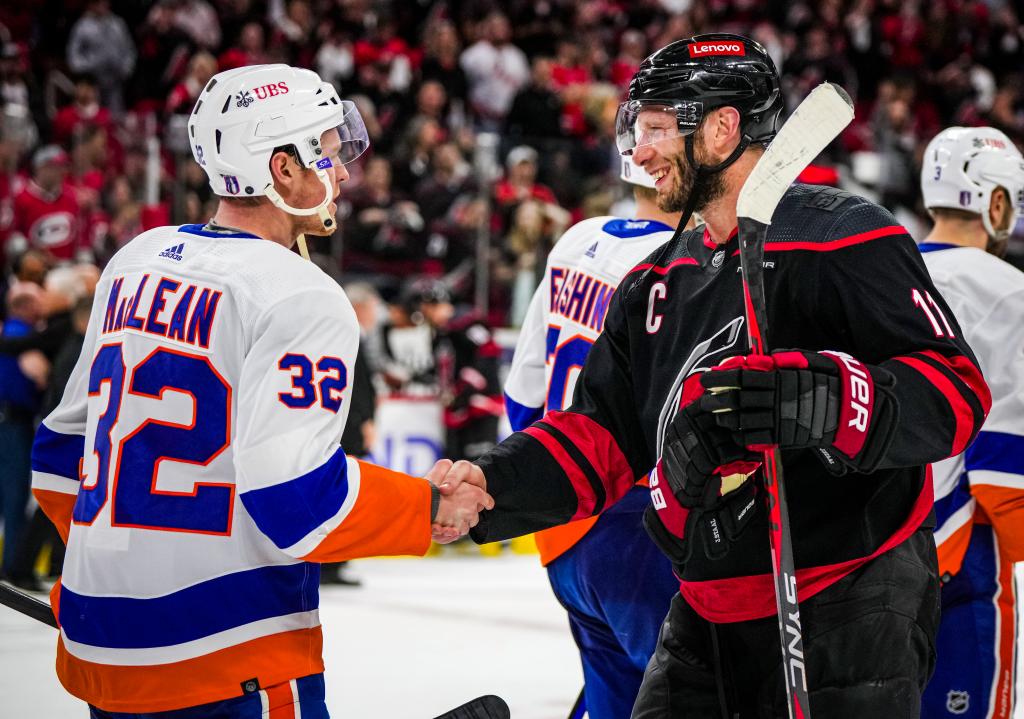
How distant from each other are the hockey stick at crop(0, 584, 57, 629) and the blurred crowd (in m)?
3.96

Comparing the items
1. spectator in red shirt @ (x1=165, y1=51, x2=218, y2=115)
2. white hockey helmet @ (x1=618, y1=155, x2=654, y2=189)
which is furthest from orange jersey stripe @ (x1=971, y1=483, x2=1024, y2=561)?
spectator in red shirt @ (x1=165, y1=51, x2=218, y2=115)

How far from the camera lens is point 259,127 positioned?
240cm

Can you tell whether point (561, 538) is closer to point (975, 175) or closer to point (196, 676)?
point (196, 676)

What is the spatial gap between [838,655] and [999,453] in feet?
4.50

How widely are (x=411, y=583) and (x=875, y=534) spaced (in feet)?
18.6

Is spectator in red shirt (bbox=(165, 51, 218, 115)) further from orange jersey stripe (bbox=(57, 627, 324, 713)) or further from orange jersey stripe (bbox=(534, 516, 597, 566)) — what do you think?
orange jersey stripe (bbox=(57, 627, 324, 713))

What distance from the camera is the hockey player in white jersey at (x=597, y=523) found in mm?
2979

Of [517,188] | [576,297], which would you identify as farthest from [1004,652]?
[517,188]

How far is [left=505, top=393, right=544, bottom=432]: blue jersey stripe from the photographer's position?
139 inches

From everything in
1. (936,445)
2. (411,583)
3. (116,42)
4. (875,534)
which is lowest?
(411,583)

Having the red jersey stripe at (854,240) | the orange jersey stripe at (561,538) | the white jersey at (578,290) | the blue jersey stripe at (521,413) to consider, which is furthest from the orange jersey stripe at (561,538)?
the red jersey stripe at (854,240)

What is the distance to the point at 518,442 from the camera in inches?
95.6

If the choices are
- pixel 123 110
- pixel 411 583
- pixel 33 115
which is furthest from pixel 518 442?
pixel 123 110

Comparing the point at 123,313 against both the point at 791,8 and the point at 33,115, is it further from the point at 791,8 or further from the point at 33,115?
the point at 791,8
